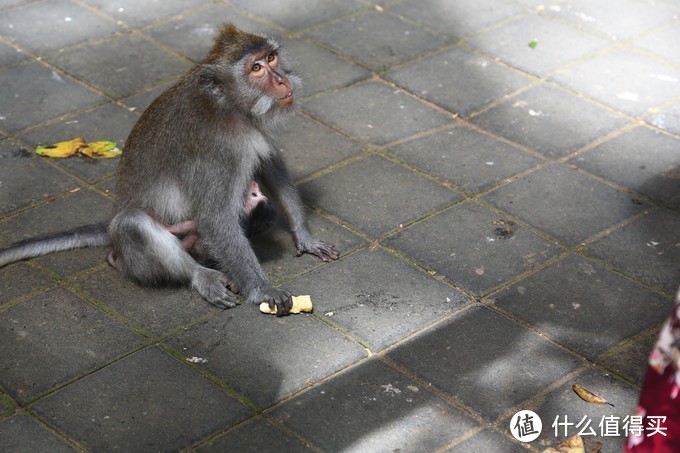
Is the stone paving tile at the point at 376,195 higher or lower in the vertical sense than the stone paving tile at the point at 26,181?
lower

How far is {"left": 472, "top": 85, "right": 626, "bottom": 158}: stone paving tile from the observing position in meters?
6.93

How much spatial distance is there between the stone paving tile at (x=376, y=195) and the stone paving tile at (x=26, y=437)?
2.21 m

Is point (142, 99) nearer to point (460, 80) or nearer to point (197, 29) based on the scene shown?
point (197, 29)

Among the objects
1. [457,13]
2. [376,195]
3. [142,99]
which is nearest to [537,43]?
[457,13]

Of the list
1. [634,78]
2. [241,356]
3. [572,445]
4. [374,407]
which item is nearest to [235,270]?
[241,356]

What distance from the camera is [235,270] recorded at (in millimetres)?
5461

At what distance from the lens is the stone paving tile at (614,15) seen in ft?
27.2

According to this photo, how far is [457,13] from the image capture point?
8.50 meters

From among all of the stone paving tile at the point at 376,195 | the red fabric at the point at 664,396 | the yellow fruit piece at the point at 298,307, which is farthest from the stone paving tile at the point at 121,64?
the red fabric at the point at 664,396

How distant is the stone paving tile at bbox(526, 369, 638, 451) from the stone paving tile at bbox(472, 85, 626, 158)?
219 cm

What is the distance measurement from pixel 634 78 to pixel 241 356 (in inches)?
157

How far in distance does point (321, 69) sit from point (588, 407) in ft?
12.2

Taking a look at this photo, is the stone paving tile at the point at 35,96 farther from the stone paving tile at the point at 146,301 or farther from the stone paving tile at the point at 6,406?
the stone paving tile at the point at 6,406

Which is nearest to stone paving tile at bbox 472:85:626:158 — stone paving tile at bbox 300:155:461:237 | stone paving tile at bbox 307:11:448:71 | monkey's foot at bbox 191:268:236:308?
stone paving tile at bbox 300:155:461:237
